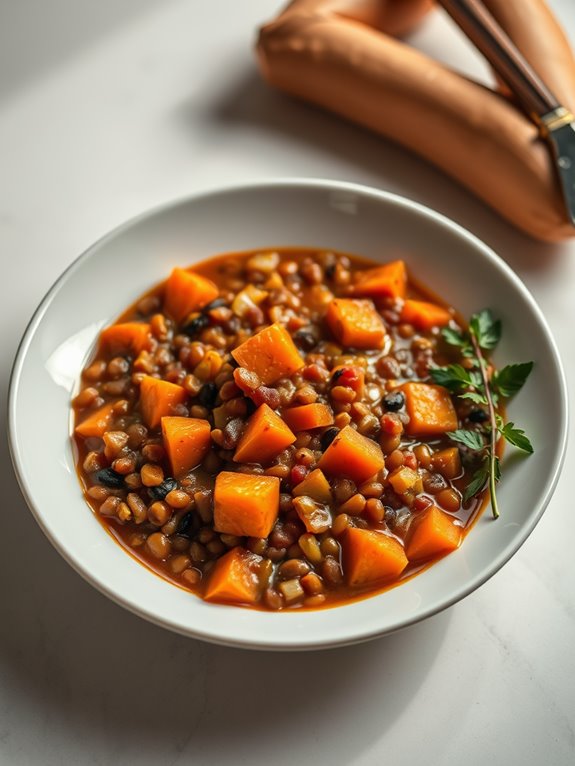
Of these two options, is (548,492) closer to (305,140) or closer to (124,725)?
(124,725)

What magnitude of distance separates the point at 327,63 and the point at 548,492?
2911 mm

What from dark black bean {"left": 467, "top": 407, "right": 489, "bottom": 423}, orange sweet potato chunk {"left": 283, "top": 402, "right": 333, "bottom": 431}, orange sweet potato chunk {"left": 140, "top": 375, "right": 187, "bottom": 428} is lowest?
orange sweet potato chunk {"left": 140, "top": 375, "right": 187, "bottom": 428}

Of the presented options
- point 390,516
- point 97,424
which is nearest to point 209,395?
point 97,424

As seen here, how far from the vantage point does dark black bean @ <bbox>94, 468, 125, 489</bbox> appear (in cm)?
369

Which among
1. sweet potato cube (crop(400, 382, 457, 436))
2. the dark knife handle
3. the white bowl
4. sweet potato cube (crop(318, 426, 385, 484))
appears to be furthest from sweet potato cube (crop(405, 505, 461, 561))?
the dark knife handle

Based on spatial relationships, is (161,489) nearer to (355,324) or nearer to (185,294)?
(185,294)

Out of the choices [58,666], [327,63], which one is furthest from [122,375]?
[327,63]

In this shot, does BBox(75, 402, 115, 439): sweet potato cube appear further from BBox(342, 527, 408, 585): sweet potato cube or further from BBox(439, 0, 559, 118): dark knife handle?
BBox(439, 0, 559, 118): dark knife handle

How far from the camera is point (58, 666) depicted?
3.59m

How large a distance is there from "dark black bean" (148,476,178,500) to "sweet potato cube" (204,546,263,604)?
1.25 ft

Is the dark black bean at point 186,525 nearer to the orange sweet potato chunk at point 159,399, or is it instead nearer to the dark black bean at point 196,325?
the orange sweet potato chunk at point 159,399

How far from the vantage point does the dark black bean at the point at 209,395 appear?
383 centimetres

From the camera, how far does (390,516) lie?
362cm

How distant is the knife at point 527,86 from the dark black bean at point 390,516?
6.28 feet
